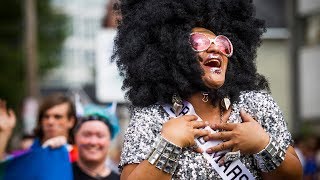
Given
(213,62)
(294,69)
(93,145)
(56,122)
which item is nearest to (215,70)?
(213,62)

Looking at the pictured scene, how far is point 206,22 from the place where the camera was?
4273 millimetres

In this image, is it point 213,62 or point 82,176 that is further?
point 82,176

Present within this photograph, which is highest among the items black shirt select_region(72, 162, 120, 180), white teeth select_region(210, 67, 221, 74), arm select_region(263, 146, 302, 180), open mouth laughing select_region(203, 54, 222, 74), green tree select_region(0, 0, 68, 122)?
open mouth laughing select_region(203, 54, 222, 74)

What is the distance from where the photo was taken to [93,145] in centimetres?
711

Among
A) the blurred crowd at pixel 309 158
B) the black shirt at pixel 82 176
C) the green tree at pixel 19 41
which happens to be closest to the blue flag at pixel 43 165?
the black shirt at pixel 82 176

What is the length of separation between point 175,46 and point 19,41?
42.2 meters

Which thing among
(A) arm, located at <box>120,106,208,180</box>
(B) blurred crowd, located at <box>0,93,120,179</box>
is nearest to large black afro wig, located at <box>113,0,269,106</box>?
(A) arm, located at <box>120,106,208,180</box>

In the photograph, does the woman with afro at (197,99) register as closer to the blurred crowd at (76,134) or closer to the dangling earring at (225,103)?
the dangling earring at (225,103)

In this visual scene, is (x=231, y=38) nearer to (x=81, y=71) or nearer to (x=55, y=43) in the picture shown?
(x=55, y=43)

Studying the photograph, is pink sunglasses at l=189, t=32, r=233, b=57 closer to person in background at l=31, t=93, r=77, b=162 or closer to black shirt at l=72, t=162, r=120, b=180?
black shirt at l=72, t=162, r=120, b=180

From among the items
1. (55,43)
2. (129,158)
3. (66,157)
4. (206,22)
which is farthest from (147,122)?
(55,43)

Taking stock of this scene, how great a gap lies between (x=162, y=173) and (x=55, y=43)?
4407 centimetres

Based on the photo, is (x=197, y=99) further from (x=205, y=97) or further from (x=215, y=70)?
(x=215, y=70)

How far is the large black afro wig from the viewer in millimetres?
4160
